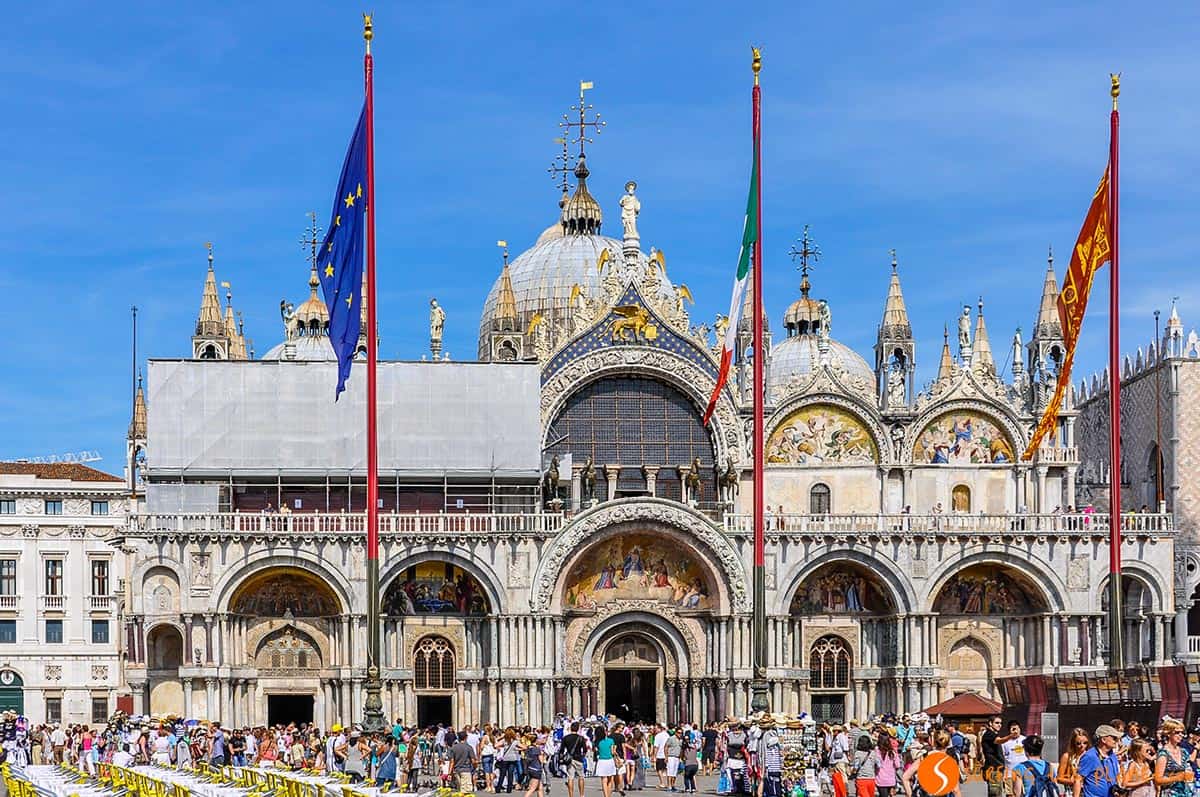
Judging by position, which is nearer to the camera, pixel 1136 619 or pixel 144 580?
pixel 144 580

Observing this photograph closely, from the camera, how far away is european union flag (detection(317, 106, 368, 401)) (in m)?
46.2

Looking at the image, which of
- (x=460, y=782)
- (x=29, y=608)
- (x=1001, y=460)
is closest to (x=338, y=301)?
(x=460, y=782)

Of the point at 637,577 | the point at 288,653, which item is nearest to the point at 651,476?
the point at 637,577

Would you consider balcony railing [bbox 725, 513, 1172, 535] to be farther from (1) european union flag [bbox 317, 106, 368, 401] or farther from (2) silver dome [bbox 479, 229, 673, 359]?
(1) european union flag [bbox 317, 106, 368, 401]

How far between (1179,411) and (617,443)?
2273 cm

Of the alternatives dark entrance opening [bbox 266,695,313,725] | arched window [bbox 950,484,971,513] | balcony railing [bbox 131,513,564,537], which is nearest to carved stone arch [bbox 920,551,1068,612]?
arched window [bbox 950,484,971,513]

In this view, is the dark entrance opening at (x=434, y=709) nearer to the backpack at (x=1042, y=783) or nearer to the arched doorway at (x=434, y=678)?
the arched doorway at (x=434, y=678)

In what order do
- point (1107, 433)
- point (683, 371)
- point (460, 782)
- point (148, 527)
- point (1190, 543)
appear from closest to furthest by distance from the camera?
point (460, 782)
point (148, 527)
point (683, 371)
point (1190, 543)
point (1107, 433)

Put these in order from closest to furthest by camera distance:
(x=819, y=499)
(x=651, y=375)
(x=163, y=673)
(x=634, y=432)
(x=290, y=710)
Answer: (x=163, y=673)
(x=290, y=710)
(x=651, y=375)
(x=634, y=432)
(x=819, y=499)

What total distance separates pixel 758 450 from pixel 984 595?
23731 mm

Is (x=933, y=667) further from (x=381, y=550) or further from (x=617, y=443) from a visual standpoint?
(x=381, y=550)

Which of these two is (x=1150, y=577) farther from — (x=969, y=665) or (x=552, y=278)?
(x=552, y=278)

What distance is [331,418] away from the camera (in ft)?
226

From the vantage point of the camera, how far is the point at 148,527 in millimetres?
65375
